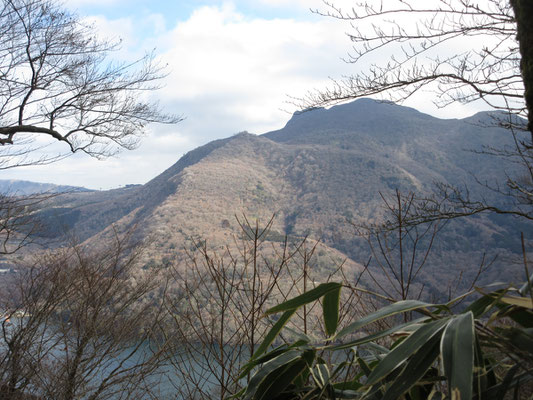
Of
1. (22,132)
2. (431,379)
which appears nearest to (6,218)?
(22,132)

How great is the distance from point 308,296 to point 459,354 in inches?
12.6

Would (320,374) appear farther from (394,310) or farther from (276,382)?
(394,310)

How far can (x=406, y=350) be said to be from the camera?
0.56 m

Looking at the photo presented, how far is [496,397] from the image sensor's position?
1.85 ft

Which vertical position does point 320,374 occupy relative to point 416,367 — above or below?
below

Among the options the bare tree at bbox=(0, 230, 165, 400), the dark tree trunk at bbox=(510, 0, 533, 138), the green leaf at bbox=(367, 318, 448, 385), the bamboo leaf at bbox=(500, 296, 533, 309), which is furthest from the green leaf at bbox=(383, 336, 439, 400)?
the bare tree at bbox=(0, 230, 165, 400)

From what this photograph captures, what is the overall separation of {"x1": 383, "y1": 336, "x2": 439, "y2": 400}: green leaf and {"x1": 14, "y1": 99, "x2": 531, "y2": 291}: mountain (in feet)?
90.0

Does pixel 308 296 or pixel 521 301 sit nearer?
pixel 521 301

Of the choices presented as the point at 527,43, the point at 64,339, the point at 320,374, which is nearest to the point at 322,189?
the point at 64,339

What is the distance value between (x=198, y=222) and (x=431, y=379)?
→ 132 ft

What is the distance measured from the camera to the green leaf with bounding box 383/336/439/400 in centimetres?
55

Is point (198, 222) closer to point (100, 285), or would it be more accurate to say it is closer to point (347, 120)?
point (100, 285)

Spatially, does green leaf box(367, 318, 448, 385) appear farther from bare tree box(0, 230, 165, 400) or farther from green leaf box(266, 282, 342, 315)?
bare tree box(0, 230, 165, 400)

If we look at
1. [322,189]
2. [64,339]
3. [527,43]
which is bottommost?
[64,339]
